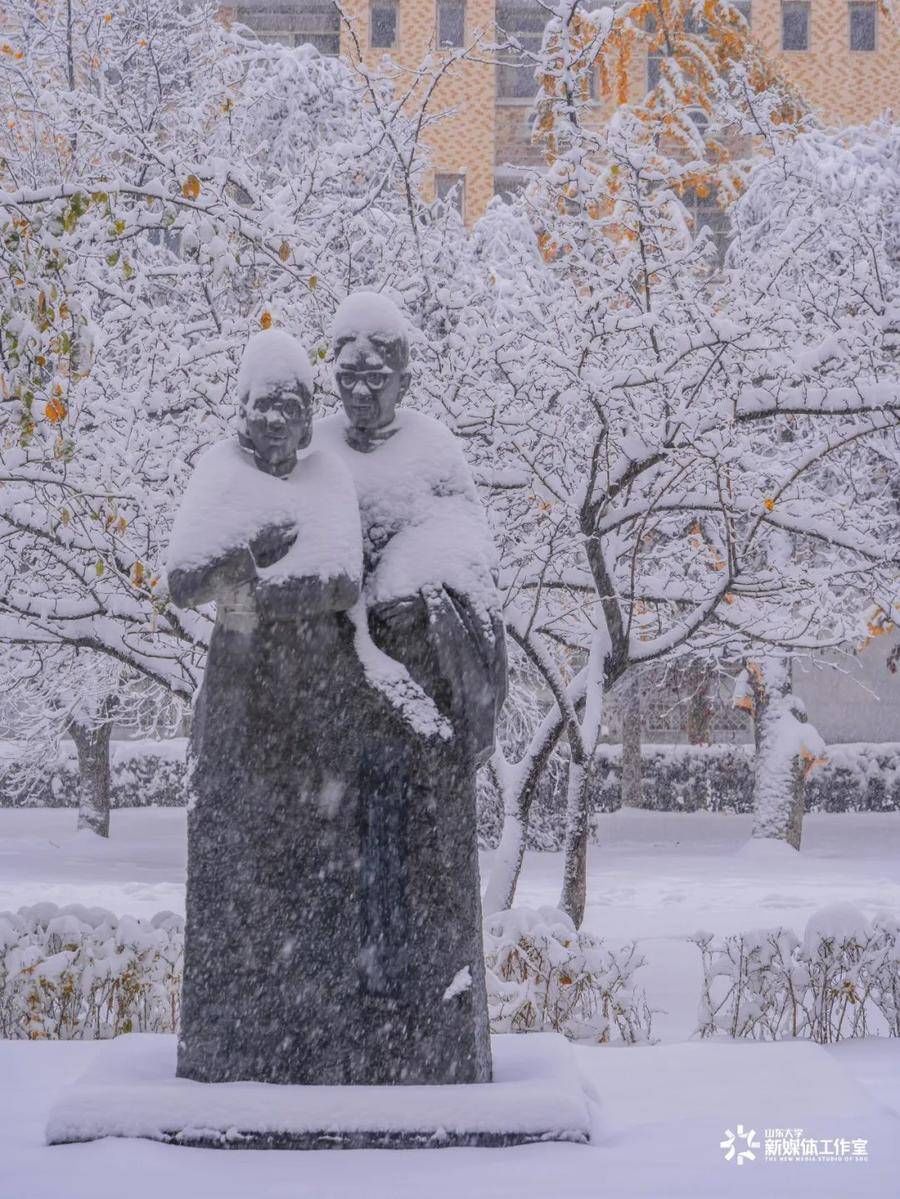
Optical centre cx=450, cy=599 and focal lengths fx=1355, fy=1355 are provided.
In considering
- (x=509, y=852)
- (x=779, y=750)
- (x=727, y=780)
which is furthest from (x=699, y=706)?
(x=509, y=852)

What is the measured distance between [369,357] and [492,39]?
2379 cm

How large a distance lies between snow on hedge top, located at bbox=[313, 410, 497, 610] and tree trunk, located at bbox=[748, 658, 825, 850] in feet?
41.9

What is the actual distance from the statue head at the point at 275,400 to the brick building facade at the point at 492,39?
2180 cm

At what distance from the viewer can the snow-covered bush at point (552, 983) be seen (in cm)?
665

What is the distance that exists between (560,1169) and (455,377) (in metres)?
4.98

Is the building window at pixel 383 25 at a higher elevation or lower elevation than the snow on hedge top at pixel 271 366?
higher

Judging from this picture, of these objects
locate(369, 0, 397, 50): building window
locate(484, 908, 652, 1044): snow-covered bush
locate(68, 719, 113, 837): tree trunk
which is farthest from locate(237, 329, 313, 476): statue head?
locate(369, 0, 397, 50): building window

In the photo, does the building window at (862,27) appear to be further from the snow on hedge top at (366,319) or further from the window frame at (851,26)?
the snow on hedge top at (366,319)

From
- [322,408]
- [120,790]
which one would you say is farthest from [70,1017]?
[120,790]

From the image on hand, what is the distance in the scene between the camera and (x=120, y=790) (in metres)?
22.3

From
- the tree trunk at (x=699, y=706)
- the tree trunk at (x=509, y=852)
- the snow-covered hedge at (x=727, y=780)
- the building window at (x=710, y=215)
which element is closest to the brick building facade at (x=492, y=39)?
the building window at (x=710, y=215)

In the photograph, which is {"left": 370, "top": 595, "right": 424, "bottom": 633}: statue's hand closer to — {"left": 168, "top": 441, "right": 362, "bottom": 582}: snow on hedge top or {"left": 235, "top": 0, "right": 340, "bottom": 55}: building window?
{"left": 168, "top": 441, "right": 362, "bottom": 582}: snow on hedge top

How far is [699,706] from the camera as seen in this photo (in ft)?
69.9

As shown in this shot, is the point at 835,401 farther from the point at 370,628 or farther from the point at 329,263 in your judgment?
the point at 370,628
